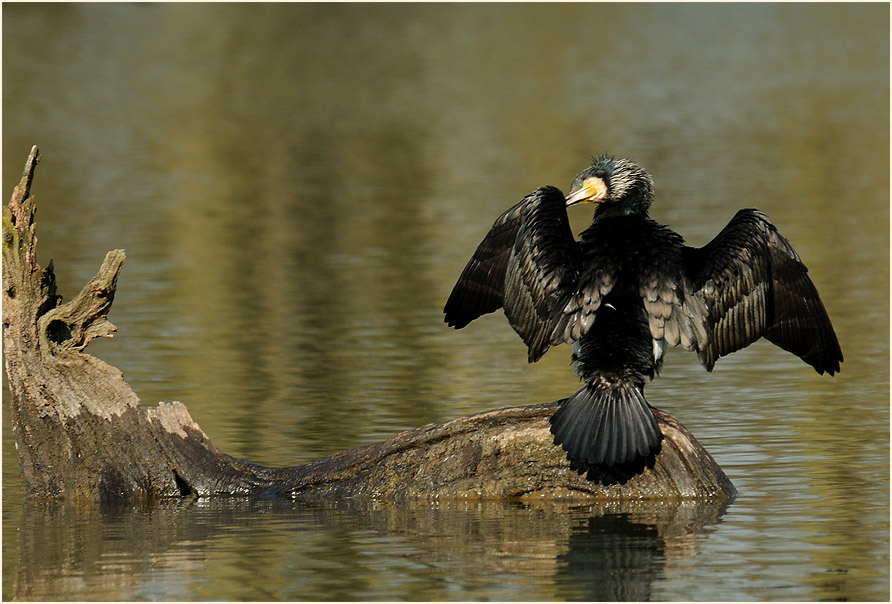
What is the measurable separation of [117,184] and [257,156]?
357 centimetres

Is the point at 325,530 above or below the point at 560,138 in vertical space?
below

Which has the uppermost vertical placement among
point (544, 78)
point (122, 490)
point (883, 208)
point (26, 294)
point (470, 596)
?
point (544, 78)

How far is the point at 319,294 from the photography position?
1700 centimetres

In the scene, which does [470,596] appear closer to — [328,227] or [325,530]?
[325,530]

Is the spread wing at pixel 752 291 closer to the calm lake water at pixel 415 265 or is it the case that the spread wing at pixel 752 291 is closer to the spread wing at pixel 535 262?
the spread wing at pixel 535 262

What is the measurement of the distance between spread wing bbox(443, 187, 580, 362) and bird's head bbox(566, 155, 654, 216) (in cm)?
25

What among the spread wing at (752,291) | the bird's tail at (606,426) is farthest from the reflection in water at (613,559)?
the spread wing at (752,291)

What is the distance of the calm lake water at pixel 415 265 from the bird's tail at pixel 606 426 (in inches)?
14.8

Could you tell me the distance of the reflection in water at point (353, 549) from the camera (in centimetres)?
741

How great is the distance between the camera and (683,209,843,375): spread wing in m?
8.70

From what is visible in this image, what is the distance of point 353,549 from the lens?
26.5ft

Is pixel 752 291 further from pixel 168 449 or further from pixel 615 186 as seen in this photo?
pixel 168 449

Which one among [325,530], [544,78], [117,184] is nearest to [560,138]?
[117,184]

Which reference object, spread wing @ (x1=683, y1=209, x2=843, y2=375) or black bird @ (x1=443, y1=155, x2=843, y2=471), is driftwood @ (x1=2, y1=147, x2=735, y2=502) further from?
spread wing @ (x1=683, y1=209, x2=843, y2=375)
